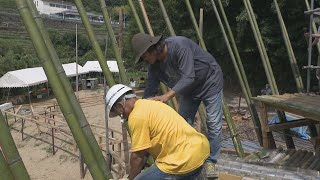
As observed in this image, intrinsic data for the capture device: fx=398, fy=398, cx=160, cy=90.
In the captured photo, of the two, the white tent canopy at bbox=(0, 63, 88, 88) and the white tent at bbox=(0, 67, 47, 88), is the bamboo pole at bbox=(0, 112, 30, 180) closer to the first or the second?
the white tent canopy at bbox=(0, 63, 88, 88)

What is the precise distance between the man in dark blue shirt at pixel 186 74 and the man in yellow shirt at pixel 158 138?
0.54 meters

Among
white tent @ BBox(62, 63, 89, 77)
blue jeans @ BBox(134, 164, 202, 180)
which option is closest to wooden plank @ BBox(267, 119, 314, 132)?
blue jeans @ BBox(134, 164, 202, 180)

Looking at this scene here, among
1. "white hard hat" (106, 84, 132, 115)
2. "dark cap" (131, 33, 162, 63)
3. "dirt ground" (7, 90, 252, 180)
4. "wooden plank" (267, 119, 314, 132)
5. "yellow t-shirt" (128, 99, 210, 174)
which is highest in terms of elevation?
"dark cap" (131, 33, 162, 63)

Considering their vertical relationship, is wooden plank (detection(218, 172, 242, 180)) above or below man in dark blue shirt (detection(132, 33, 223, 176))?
below

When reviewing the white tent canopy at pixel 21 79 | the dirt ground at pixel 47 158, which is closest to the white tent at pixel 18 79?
the white tent canopy at pixel 21 79

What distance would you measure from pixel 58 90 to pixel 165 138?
0.70 m

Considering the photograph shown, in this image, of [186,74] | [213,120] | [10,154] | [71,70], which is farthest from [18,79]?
[10,154]

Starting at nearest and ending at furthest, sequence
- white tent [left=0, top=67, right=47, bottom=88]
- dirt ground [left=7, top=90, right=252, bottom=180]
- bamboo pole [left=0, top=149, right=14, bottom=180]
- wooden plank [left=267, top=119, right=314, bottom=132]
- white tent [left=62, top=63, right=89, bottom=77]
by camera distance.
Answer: bamboo pole [left=0, top=149, right=14, bottom=180]
wooden plank [left=267, top=119, right=314, bottom=132]
dirt ground [left=7, top=90, right=252, bottom=180]
white tent [left=0, top=67, right=47, bottom=88]
white tent [left=62, top=63, right=89, bottom=77]

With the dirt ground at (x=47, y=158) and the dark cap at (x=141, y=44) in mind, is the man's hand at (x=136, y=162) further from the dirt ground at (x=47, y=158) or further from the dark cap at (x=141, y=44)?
the dirt ground at (x=47, y=158)

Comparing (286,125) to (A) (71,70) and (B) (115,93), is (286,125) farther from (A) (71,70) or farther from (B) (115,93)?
(A) (71,70)

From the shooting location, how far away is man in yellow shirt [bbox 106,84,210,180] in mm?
2236

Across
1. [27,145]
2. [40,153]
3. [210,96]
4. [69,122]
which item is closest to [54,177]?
[40,153]

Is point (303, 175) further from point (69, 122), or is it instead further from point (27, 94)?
point (27, 94)

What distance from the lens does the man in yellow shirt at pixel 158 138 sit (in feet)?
7.34
